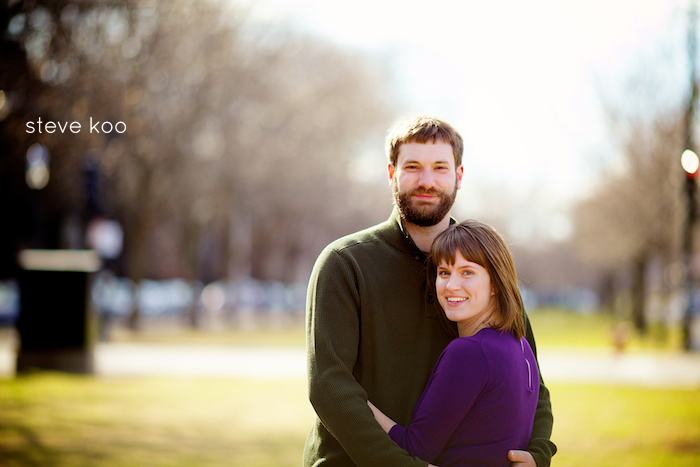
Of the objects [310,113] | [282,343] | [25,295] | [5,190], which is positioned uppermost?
[310,113]

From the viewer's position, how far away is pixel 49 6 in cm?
1145

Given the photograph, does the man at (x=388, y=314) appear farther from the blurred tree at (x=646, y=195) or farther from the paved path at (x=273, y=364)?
the blurred tree at (x=646, y=195)

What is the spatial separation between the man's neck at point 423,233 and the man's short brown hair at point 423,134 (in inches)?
10.7

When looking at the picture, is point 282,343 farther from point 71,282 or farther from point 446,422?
point 446,422

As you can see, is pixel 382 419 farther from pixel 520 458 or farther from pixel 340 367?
pixel 520 458

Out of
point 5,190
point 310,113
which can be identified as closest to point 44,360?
point 5,190

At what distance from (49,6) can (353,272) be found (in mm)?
9207

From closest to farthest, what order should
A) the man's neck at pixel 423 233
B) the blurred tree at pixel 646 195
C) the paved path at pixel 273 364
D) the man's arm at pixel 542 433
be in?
1. the man's arm at pixel 542 433
2. the man's neck at pixel 423 233
3. the paved path at pixel 273 364
4. the blurred tree at pixel 646 195

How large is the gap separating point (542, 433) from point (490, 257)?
806 millimetres

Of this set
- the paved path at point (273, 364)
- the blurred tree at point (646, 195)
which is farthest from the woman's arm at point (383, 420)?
the blurred tree at point (646, 195)

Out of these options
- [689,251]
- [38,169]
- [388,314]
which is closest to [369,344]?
[388,314]

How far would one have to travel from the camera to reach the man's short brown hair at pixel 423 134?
3.70 m

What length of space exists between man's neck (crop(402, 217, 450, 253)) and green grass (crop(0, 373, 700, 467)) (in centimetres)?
586

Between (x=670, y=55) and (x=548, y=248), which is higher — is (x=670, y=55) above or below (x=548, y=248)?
above
